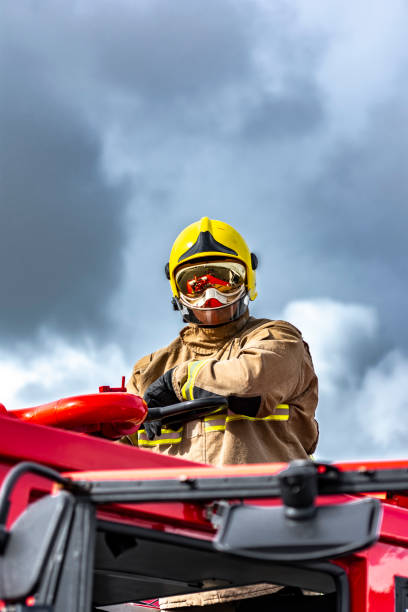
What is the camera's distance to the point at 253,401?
11.2 feet

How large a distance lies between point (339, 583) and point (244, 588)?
17.4 inches

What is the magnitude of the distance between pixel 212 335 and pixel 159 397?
25.1 inches

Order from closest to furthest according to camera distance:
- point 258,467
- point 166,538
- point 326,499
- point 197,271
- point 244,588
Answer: point 258,467 → point 166,538 → point 326,499 → point 244,588 → point 197,271

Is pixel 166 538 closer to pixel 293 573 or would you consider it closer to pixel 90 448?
pixel 90 448

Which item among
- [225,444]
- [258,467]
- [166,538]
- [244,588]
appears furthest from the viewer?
[225,444]

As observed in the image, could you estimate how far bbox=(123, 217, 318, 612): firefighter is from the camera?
342cm

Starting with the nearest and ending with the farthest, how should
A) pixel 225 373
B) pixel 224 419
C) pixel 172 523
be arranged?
pixel 172 523, pixel 225 373, pixel 224 419

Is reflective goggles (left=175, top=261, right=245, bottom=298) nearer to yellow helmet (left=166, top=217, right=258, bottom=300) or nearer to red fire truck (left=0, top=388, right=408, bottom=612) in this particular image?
yellow helmet (left=166, top=217, right=258, bottom=300)

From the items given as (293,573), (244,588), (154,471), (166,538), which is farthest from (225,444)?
(154,471)

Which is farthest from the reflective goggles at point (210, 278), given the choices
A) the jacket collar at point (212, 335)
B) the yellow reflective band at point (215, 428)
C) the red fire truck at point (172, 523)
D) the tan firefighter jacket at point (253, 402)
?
the red fire truck at point (172, 523)

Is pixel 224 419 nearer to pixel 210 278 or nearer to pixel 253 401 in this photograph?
pixel 253 401

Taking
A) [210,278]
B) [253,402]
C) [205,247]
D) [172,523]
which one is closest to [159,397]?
[253,402]

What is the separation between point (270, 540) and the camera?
1729mm

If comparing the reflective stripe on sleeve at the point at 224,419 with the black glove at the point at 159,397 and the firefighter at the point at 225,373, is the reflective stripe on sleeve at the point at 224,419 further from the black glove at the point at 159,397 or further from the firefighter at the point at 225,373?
the black glove at the point at 159,397
